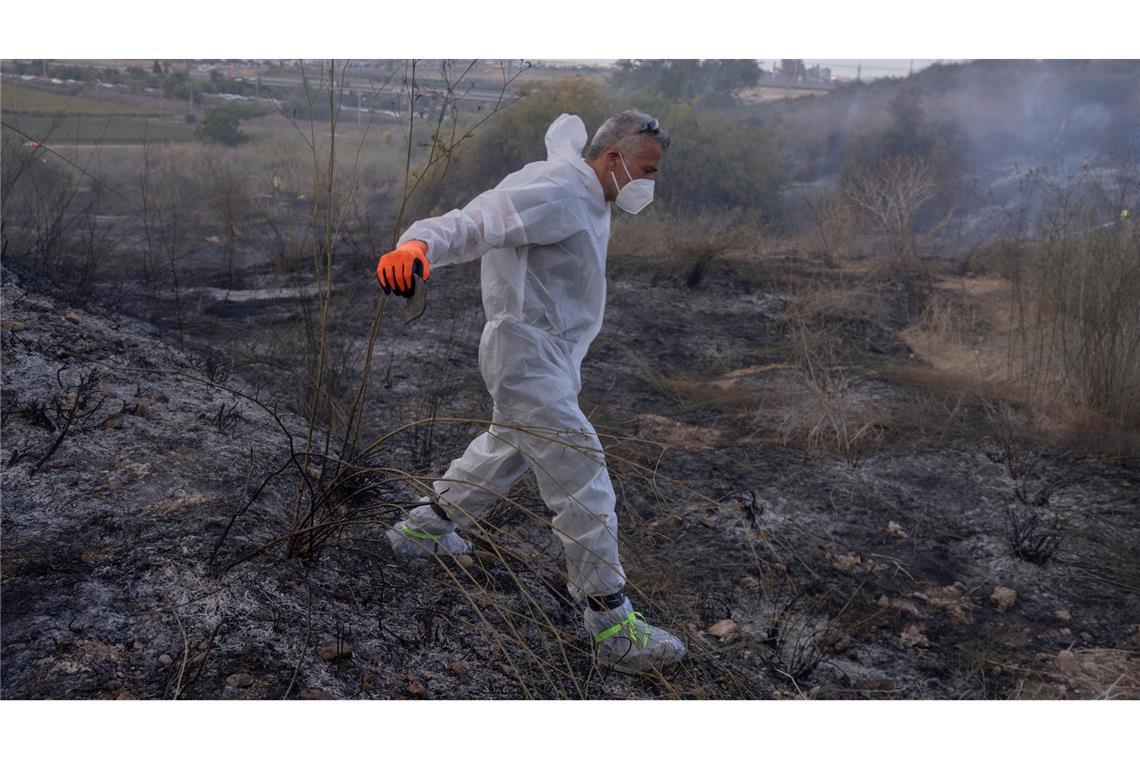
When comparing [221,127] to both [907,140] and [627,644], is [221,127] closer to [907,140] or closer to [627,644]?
[907,140]

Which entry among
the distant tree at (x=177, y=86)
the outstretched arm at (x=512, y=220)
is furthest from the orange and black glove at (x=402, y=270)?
the distant tree at (x=177, y=86)

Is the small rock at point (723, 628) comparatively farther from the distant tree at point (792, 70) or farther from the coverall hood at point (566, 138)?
the distant tree at point (792, 70)

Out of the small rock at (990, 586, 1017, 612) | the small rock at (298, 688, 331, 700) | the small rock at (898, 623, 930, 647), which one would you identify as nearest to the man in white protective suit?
the small rock at (298, 688, 331, 700)

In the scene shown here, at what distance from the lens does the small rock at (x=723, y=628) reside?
3184 millimetres

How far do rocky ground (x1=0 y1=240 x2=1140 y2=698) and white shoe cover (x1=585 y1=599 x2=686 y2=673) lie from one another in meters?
0.06

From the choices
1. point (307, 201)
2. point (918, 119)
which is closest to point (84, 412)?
point (307, 201)

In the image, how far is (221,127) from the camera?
11.5 metres

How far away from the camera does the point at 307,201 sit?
1120 cm

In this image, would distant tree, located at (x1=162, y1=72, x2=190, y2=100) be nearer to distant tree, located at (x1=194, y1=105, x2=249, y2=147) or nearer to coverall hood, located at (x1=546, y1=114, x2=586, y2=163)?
distant tree, located at (x1=194, y1=105, x2=249, y2=147)

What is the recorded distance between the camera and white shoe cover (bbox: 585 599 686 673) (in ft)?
8.68

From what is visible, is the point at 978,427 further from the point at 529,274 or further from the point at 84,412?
the point at 84,412

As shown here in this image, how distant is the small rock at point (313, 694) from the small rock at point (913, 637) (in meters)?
1.94

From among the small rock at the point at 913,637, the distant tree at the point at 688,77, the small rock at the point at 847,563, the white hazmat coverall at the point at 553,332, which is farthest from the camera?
the distant tree at the point at 688,77

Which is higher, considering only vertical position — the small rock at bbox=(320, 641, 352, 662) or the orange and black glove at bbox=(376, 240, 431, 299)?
the orange and black glove at bbox=(376, 240, 431, 299)
